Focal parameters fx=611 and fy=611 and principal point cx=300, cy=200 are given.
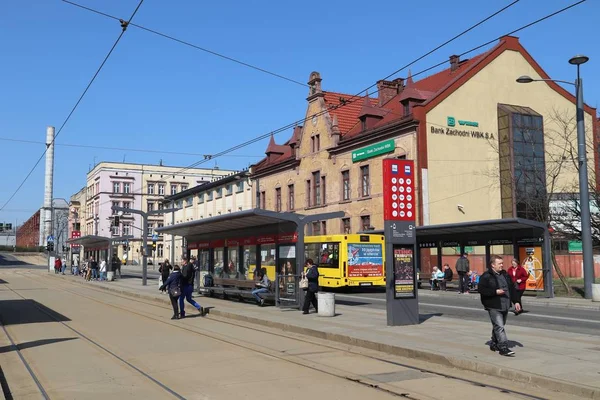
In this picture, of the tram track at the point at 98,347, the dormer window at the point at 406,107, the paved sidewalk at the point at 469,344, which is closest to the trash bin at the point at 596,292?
the paved sidewalk at the point at 469,344

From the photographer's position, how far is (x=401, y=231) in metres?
15.2

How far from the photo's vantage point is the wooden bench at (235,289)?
21.2 meters

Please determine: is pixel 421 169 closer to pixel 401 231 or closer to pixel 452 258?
pixel 452 258

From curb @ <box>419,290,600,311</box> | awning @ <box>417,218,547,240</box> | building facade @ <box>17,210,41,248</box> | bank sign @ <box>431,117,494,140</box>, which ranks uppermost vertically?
bank sign @ <box>431,117,494,140</box>

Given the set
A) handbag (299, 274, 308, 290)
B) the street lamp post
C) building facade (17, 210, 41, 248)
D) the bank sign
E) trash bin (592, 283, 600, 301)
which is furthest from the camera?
building facade (17, 210, 41, 248)

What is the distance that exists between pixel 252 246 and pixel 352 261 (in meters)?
8.17

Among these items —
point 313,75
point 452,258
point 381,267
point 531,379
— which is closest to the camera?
point 531,379

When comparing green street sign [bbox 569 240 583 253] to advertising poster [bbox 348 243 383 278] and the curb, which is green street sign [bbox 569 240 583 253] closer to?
advertising poster [bbox 348 243 383 278]

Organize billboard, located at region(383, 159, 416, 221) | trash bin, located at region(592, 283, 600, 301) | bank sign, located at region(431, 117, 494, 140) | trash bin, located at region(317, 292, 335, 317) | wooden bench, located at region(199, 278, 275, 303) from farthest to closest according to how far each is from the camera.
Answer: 1. bank sign, located at region(431, 117, 494, 140)
2. trash bin, located at region(592, 283, 600, 301)
3. wooden bench, located at region(199, 278, 275, 303)
4. trash bin, located at region(317, 292, 335, 317)
5. billboard, located at region(383, 159, 416, 221)

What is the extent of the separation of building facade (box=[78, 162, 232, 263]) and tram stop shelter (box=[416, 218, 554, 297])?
67696mm

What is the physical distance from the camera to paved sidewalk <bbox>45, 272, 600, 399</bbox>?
8508mm

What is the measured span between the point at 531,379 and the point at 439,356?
1926 mm

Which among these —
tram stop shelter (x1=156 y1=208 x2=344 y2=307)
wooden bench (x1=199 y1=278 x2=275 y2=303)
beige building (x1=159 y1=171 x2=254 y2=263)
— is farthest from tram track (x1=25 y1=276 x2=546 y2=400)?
beige building (x1=159 y1=171 x2=254 y2=263)

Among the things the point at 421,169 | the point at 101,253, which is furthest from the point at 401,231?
the point at 101,253
